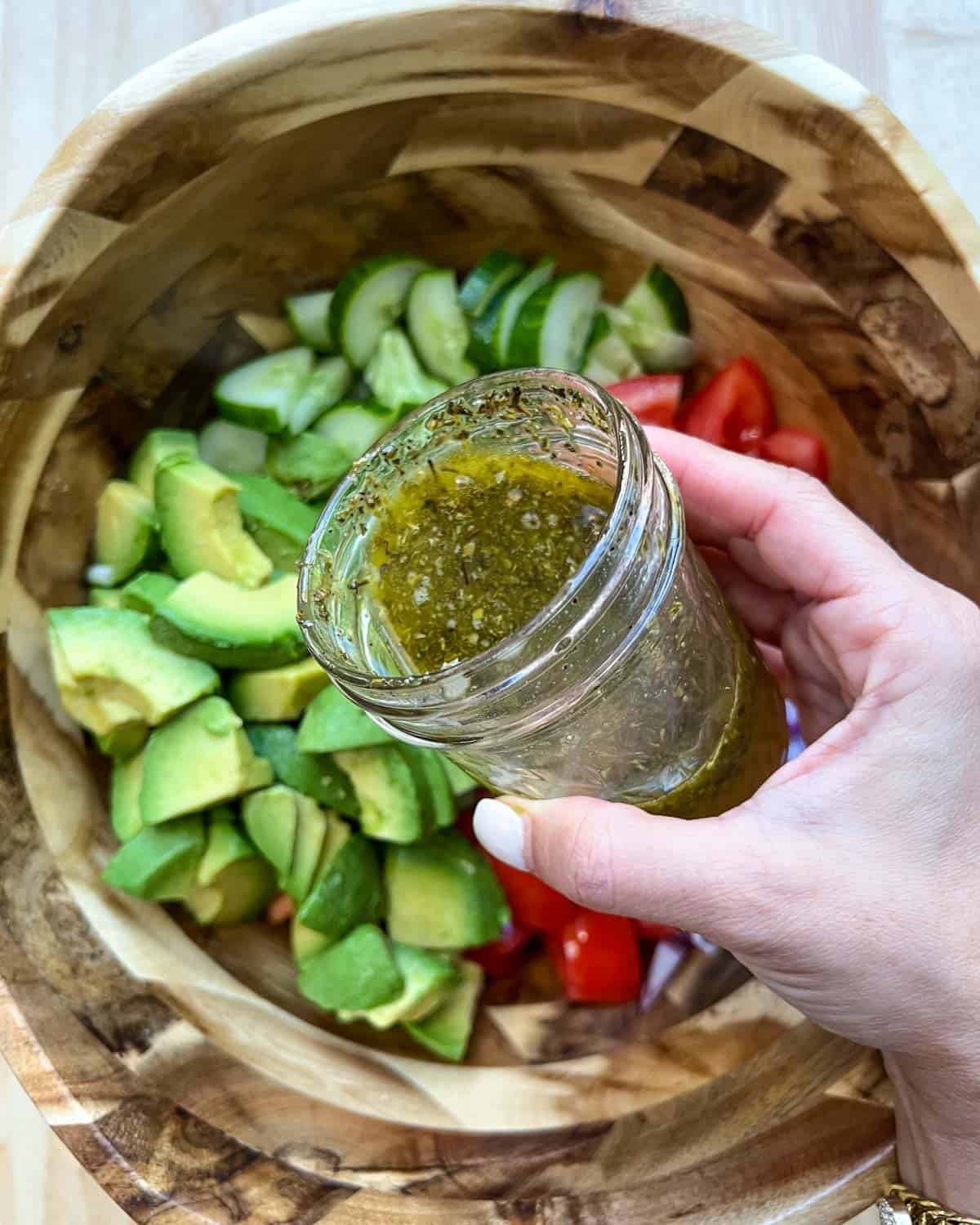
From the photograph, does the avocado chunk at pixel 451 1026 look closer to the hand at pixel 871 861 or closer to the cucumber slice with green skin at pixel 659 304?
the hand at pixel 871 861

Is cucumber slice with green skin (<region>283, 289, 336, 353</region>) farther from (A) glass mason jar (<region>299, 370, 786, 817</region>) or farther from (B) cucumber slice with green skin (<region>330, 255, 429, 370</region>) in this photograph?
(A) glass mason jar (<region>299, 370, 786, 817</region>)

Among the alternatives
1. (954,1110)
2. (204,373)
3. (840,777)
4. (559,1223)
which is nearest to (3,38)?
(204,373)

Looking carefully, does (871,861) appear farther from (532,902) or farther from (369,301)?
(369,301)

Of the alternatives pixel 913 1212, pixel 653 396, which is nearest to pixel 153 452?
pixel 653 396

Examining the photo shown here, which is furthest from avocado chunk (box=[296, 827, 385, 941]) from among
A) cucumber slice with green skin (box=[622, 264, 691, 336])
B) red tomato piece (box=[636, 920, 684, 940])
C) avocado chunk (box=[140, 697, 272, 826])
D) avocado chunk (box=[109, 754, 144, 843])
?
cucumber slice with green skin (box=[622, 264, 691, 336])

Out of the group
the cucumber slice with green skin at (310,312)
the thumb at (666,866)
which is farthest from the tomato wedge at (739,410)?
the thumb at (666,866)

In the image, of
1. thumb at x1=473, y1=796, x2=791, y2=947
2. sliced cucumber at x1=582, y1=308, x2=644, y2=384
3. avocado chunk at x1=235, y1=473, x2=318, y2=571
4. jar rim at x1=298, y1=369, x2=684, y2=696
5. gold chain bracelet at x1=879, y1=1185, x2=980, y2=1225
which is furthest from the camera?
sliced cucumber at x1=582, y1=308, x2=644, y2=384
